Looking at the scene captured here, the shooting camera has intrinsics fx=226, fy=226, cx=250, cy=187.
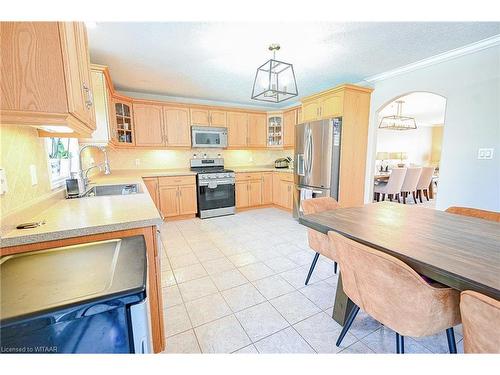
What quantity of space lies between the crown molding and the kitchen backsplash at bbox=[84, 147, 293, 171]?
240 cm

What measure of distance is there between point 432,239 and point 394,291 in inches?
17.9

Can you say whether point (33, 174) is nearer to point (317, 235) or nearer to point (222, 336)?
point (222, 336)

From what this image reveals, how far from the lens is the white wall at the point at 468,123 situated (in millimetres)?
2352

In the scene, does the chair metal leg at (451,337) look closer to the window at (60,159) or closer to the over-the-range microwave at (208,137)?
the window at (60,159)

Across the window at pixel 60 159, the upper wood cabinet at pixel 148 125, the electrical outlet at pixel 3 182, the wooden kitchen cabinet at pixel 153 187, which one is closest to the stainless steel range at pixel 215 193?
the wooden kitchen cabinet at pixel 153 187

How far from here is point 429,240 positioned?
120 cm

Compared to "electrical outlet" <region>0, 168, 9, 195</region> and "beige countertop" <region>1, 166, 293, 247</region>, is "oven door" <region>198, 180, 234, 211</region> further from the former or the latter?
"electrical outlet" <region>0, 168, 9, 195</region>

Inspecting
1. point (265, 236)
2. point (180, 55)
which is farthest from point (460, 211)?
point (180, 55)

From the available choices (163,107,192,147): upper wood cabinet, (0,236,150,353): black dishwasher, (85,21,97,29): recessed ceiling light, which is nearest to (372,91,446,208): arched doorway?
(163,107,192,147): upper wood cabinet

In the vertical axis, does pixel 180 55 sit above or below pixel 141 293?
above

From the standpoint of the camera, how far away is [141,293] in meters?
0.70

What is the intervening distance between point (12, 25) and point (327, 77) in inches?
136

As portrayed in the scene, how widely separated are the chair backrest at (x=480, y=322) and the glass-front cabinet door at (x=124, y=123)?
4.21 metres
